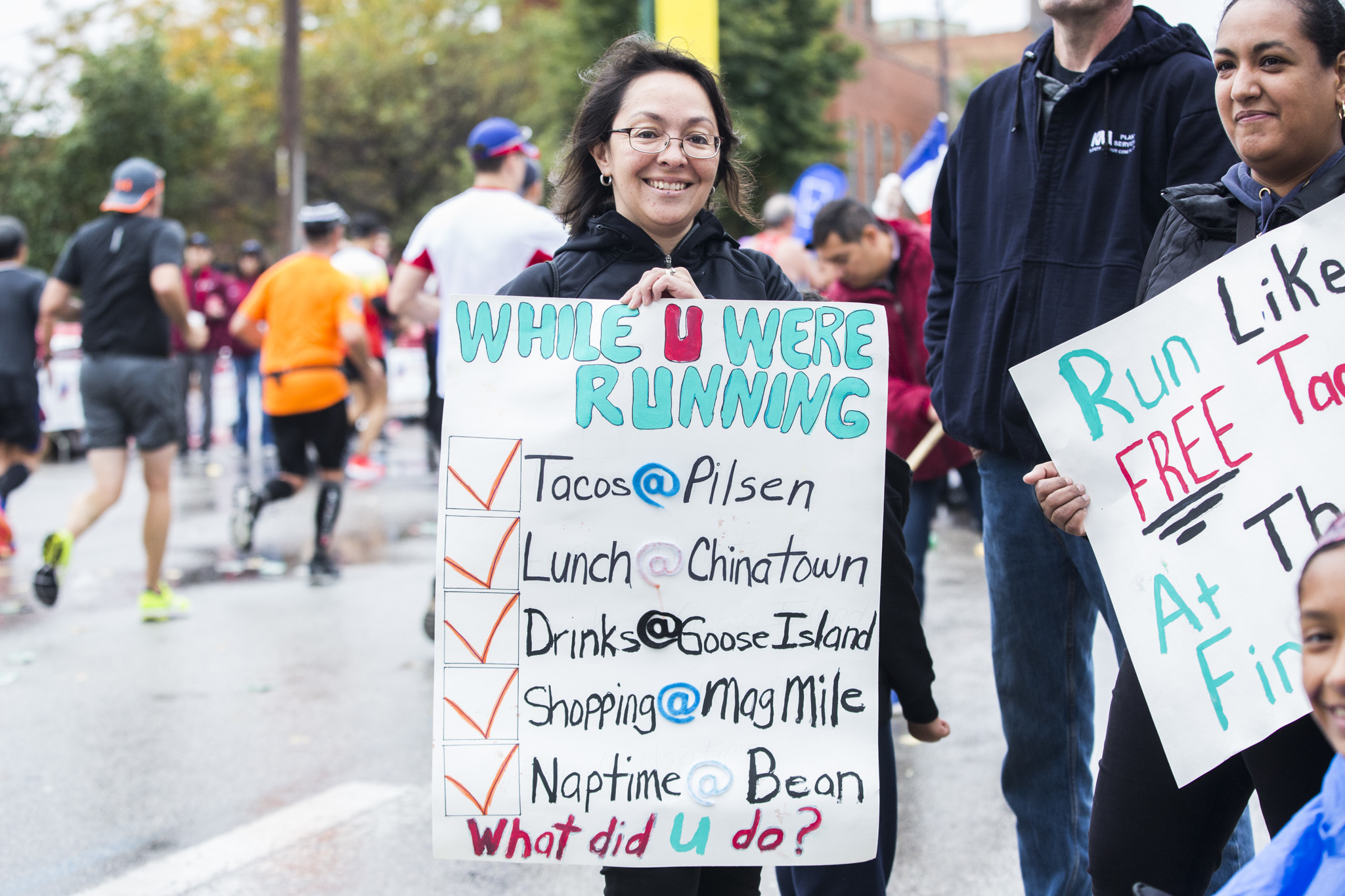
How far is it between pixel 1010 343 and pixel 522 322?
1010mm

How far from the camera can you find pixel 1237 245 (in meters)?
2.13

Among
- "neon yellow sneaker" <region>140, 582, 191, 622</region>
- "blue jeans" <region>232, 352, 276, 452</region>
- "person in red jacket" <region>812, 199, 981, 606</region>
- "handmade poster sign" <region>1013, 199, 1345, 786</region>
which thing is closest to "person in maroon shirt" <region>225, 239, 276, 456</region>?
"blue jeans" <region>232, 352, 276, 452</region>

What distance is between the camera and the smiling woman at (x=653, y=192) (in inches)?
93.1

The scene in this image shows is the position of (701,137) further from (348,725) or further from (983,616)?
(983,616)

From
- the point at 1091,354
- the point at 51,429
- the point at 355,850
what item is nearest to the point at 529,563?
the point at 1091,354

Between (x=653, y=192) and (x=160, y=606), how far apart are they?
202 inches

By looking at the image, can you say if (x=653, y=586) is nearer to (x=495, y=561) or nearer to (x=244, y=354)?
(x=495, y=561)

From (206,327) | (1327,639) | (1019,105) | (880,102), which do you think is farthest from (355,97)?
(1327,639)

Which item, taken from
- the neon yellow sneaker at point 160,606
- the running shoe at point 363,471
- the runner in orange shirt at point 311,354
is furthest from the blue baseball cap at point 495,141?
the running shoe at point 363,471

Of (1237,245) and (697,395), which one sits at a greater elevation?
(1237,245)

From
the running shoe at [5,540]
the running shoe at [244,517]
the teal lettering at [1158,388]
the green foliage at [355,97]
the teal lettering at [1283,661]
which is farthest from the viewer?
the green foliage at [355,97]

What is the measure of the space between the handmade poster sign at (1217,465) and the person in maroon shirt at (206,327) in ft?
40.3

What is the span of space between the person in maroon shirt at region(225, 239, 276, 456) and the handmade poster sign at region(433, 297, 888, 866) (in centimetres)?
1046

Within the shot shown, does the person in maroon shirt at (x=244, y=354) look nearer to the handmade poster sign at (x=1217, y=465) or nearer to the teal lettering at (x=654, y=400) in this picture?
the teal lettering at (x=654, y=400)
